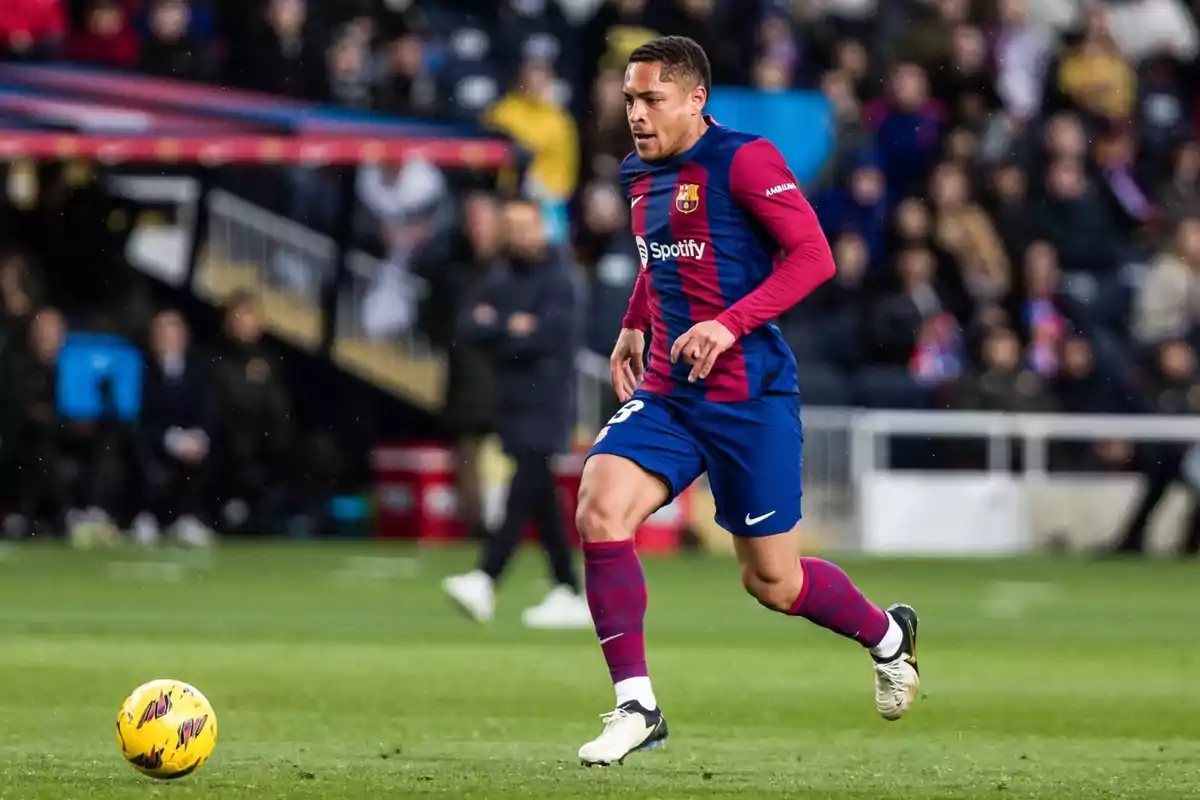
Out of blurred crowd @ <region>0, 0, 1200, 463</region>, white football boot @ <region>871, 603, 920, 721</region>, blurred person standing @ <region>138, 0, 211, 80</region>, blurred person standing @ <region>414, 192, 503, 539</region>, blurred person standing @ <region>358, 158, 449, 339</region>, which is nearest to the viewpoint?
white football boot @ <region>871, 603, 920, 721</region>

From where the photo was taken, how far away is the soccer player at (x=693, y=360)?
799cm

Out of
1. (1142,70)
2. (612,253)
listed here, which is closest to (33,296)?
(612,253)

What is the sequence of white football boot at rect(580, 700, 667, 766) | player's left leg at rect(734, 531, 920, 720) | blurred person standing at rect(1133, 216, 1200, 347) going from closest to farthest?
white football boot at rect(580, 700, 667, 766)
player's left leg at rect(734, 531, 920, 720)
blurred person standing at rect(1133, 216, 1200, 347)

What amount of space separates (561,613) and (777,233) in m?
6.23

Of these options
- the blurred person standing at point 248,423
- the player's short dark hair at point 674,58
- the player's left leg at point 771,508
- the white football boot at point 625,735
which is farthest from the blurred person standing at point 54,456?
the white football boot at point 625,735

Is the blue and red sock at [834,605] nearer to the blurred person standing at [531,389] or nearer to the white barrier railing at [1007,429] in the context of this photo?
the blurred person standing at [531,389]

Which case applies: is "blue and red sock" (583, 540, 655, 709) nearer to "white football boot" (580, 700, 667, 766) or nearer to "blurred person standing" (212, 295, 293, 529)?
"white football boot" (580, 700, 667, 766)

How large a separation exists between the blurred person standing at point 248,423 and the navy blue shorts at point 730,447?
13.1 meters

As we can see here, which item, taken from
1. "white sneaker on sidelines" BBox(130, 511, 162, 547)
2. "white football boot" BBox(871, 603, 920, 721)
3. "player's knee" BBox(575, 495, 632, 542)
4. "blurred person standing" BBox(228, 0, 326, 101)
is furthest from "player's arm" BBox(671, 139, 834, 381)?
"blurred person standing" BBox(228, 0, 326, 101)

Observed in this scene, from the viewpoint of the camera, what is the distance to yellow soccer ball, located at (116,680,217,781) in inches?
287

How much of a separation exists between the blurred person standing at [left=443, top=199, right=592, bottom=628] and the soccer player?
222 inches

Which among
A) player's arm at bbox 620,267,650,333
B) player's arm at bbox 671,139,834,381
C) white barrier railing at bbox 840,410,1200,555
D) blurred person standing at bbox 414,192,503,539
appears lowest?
white barrier railing at bbox 840,410,1200,555

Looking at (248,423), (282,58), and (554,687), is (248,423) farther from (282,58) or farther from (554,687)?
(554,687)

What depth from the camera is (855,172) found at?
22.7 m
